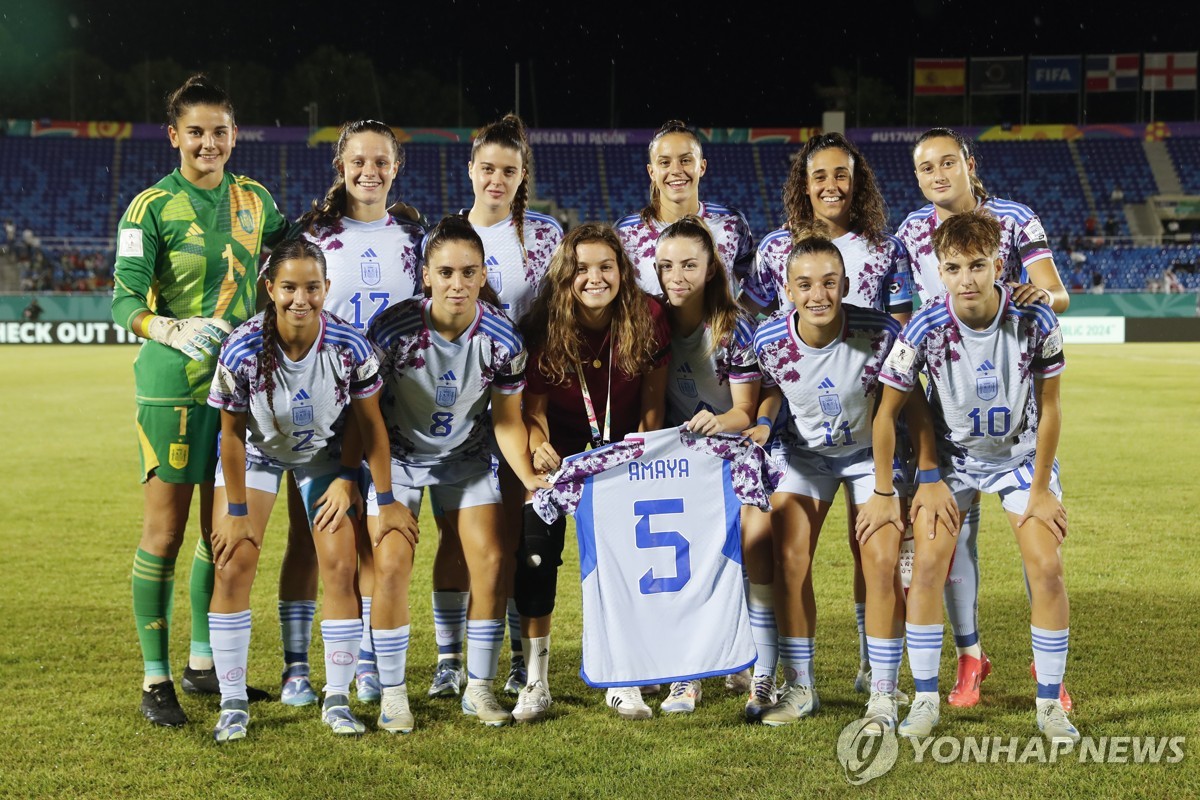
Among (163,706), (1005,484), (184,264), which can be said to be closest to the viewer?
(1005,484)

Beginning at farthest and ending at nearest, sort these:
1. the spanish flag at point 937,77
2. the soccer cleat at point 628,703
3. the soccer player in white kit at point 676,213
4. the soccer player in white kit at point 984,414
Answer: the spanish flag at point 937,77 < the soccer player in white kit at point 676,213 < the soccer cleat at point 628,703 < the soccer player in white kit at point 984,414

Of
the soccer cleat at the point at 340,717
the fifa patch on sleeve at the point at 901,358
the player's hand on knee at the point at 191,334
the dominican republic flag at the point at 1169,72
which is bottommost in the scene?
the soccer cleat at the point at 340,717

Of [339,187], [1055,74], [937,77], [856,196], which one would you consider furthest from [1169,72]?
[339,187]

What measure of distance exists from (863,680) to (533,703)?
4.26 ft

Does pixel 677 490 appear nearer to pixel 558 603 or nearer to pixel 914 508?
pixel 914 508

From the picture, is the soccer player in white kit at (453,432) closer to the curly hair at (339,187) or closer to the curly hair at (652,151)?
the curly hair at (339,187)

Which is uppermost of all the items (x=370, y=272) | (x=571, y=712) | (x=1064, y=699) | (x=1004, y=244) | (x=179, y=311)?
(x=1004, y=244)

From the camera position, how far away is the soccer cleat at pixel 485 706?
3.96 metres

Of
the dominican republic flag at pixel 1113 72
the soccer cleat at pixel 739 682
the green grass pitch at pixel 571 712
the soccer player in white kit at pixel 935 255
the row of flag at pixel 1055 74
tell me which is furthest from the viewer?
the dominican republic flag at pixel 1113 72

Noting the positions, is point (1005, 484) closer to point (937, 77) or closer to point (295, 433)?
point (295, 433)

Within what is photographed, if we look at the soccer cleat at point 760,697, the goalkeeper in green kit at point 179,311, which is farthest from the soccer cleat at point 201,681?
the soccer cleat at point 760,697

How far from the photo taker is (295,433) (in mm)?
3945

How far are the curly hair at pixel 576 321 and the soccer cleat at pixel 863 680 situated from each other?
145 centimetres

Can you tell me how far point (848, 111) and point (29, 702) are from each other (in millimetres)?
52439
